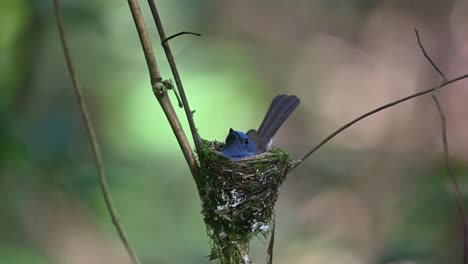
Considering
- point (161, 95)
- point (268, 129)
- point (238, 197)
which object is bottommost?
point (238, 197)

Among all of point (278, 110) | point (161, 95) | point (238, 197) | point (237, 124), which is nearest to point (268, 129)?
point (278, 110)

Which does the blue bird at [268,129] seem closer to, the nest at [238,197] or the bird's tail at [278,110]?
the bird's tail at [278,110]

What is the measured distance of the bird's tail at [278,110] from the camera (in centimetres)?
344

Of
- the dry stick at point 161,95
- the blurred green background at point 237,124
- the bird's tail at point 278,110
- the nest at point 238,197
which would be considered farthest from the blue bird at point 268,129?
the dry stick at point 161,95

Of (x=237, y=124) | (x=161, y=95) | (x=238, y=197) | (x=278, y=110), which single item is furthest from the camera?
(x=237, y=124)

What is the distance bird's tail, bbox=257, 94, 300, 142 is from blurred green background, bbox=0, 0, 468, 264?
2.33 feet

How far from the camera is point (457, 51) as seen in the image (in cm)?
651

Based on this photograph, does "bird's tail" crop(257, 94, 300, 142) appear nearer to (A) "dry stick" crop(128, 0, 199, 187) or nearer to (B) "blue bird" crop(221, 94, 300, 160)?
(B) "blue bird" crop(221, 94, 300, 160)

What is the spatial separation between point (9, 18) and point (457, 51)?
15.2 ft

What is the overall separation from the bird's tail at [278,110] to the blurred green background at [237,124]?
0.71 meters

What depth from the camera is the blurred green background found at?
2.91 meters

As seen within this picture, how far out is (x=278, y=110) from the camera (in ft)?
11.3

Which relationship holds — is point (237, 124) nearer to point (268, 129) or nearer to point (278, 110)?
point (268, 129)

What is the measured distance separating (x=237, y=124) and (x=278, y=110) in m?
1.76
